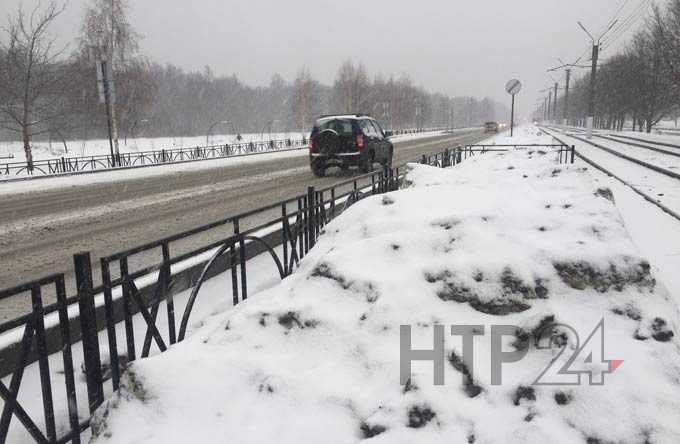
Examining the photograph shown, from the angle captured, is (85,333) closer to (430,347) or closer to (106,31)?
(430,347)

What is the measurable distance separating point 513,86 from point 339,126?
11123mm

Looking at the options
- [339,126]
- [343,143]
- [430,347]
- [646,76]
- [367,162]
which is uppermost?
[646,76]

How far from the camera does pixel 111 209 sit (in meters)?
11.2

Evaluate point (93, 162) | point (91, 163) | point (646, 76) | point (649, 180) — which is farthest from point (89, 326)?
point (646, 76)

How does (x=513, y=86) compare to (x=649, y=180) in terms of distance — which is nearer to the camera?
(x=649, y=180)

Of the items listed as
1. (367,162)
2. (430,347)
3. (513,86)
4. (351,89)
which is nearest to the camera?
(430,347)

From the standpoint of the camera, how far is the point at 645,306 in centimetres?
325

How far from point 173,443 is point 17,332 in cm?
191

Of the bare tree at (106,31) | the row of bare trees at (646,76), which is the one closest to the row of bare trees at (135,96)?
the bare tree at (106,31)

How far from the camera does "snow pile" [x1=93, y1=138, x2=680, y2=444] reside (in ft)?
8.69

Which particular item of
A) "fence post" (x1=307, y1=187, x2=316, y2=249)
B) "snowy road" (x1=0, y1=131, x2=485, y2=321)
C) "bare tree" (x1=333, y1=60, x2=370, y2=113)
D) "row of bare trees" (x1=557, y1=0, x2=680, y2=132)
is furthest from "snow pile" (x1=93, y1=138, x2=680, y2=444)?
"bare tree" (x1=333, y1=60, x2=370, y2=113)

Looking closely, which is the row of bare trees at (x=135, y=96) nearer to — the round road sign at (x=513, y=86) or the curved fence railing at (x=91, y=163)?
the curved fence railing at (x=91, y=163)

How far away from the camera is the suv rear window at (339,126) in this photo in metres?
16.0

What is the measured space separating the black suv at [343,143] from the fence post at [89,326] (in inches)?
515
